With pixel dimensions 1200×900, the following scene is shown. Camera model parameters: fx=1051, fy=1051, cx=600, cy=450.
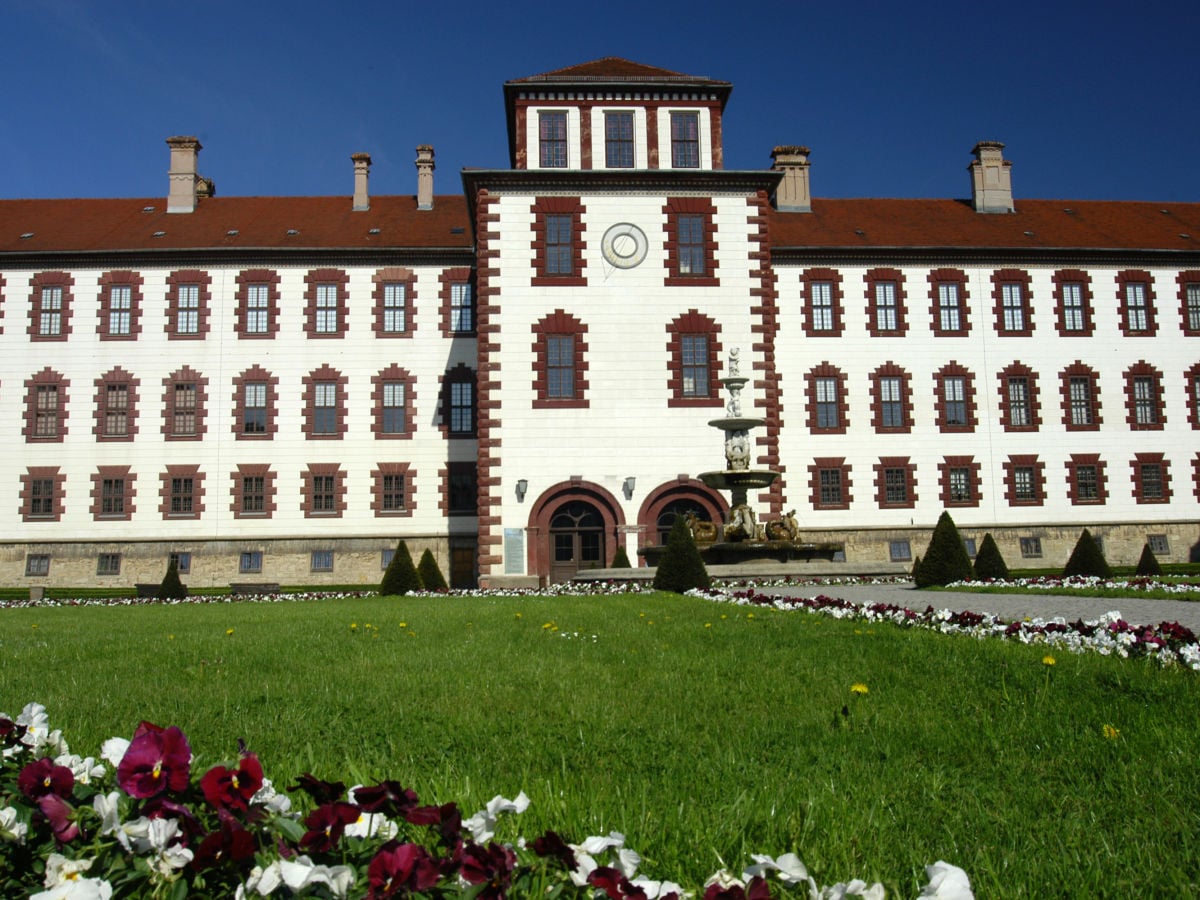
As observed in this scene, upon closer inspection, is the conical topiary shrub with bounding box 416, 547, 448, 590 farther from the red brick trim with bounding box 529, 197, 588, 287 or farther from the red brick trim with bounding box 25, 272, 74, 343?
the red brick trim with bounding box 25, 272, 74, 343

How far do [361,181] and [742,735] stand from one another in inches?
1534

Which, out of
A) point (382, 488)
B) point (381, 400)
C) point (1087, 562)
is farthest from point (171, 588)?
point (1087, 562)

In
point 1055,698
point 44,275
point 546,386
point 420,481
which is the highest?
point 44,275

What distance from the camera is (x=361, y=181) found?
41.2 meters

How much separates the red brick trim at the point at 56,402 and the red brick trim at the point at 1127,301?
38.0m

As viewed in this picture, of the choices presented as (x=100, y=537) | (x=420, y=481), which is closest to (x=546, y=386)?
(x=420, y=481)

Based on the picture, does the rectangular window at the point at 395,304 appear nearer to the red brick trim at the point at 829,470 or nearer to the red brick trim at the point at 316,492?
the red brick trim at the point at 316,492

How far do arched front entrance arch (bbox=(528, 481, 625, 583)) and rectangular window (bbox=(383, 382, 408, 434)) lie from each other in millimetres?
8137

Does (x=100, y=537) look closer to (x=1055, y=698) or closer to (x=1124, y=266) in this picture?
(x=1055, y=698)

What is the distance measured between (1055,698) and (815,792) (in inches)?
114

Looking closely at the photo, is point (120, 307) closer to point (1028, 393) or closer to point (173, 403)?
point (173, 403)

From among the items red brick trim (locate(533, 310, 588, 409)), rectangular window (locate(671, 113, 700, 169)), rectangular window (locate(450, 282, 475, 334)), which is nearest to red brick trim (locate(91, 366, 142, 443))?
rectangular window (locate(450, 282, 475, 334))

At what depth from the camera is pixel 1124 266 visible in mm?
39281

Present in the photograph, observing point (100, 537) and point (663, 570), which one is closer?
point (663, 570)
